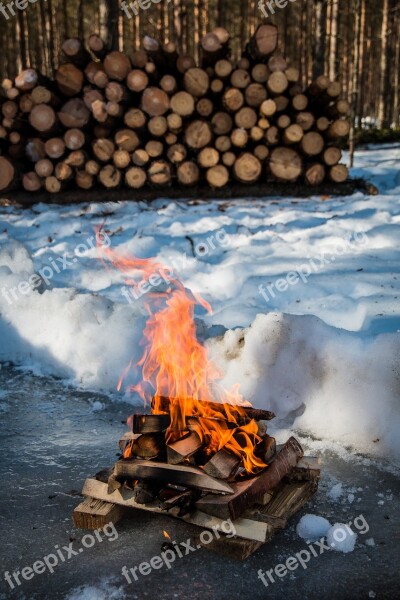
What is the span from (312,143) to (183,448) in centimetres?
666

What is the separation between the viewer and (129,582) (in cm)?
221

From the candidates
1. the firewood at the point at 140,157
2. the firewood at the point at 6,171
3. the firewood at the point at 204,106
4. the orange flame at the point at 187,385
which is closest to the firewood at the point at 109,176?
the firewood at the point at 140,157

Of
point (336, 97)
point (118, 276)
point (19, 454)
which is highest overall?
point (336, 97)

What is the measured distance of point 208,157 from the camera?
27.0 feet

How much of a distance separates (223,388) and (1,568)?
184 cm

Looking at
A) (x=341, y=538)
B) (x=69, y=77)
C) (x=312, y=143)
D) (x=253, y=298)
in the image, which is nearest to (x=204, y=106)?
(x=312, y=143)

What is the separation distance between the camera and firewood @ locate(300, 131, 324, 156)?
8.24m

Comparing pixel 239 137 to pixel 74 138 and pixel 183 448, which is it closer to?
pixel 74 138

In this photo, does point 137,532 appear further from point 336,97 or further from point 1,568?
point 336,97

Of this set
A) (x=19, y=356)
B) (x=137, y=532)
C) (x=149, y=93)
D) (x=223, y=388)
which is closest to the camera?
(x=137, y=532)

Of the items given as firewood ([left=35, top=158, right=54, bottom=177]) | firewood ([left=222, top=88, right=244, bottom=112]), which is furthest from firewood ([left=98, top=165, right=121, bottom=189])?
firewood ([left=222, top=88, right=244, bottom=112])

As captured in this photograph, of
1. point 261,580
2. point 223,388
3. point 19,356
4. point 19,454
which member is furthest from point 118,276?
point 261,580
